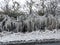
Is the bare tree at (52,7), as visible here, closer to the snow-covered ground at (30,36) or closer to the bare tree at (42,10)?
the bare tree at (42,10)

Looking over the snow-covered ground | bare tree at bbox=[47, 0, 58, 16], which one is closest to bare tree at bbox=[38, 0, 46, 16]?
bare tree at bbox=[47, 0, 58, 16]

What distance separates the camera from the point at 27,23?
1580 centimetres

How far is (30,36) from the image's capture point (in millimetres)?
14812

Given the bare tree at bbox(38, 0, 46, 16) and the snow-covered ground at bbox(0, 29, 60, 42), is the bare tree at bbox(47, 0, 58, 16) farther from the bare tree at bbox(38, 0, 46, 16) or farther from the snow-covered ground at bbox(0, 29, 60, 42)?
the snow-covered ground at bbox(0, 29, 60, 42)

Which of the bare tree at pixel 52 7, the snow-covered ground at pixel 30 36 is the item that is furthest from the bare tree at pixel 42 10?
the snow-covered ground at pixel 30 36

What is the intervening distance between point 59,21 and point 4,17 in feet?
10.3

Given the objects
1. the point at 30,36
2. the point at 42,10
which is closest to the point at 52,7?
the point at 42,10

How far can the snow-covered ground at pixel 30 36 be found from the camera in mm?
14547

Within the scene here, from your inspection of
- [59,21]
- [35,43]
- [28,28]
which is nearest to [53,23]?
[59,21]

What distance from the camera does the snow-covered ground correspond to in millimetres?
14547

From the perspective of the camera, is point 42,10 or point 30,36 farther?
point 42,10

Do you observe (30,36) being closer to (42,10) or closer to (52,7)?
(42,10)

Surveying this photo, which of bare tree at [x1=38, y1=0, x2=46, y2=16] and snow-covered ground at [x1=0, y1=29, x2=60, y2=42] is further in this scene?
bare tree at [x1=38, y1=0, x2=46, y2=16]

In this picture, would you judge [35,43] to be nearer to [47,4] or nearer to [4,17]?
[4,17]
